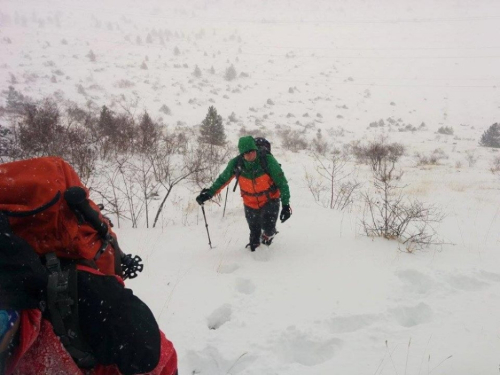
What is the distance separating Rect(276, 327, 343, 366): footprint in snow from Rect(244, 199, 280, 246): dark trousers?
5.98 ft

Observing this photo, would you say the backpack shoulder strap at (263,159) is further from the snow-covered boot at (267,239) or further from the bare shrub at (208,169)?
the bare shrub at (208,169)

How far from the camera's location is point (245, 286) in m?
3.34

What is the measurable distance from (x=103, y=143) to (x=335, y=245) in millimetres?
8895

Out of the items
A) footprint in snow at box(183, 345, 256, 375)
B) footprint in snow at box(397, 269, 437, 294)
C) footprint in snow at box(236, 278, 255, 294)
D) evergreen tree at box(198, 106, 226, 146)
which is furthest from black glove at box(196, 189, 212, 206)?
evergreen tree at box(198, 106, 226, 146)

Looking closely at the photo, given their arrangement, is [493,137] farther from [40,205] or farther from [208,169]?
[40,205]

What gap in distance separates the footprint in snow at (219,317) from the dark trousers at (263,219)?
4.74 ft

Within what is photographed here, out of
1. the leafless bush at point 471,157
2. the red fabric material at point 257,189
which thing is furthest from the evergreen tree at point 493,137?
the red fabric material at point 257,189

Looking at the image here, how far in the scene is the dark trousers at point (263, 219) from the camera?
165 inches

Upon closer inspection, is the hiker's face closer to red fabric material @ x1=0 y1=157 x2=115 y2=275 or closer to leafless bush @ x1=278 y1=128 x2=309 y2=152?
red fabric material @ x1=0 y1=157 x2=115 y2=275

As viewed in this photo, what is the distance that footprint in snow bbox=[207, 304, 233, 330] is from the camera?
2771 mm

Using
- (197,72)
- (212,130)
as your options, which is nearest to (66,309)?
(212,130)

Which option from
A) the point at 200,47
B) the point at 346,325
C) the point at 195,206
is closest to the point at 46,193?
the point at 346,325

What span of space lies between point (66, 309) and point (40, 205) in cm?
39

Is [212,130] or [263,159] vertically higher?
[263,159]
